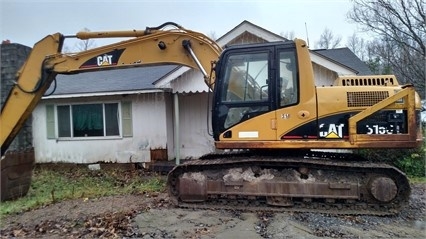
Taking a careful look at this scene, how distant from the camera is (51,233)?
541 cm

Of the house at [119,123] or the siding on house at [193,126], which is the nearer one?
the house at [119,123]

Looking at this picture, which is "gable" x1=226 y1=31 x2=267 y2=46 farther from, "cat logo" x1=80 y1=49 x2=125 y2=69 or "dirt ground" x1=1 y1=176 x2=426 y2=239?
"dirt ground" x1=1 y1=176 x2=426 y2=239

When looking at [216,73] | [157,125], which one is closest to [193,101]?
[157,125]

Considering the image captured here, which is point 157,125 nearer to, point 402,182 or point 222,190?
point 222,190

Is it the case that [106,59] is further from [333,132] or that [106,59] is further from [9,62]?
[9,62]

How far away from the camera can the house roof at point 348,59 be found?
13403 millimetres

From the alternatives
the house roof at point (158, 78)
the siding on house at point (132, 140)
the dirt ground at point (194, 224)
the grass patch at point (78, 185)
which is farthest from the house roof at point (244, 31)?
the dirt ground at point (194, 224)

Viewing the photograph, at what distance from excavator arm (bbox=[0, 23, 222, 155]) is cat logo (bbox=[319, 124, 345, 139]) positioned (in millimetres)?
2710

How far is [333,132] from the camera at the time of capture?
5930mm

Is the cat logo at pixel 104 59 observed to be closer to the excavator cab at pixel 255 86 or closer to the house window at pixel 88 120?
Answer: the excavator cab at pixel 255 86

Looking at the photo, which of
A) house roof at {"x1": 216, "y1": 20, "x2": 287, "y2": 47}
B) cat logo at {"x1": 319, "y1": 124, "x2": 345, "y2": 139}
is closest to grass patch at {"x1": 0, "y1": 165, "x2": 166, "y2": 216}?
cat logo at {"x1": 319, "y1": 124, "x2": 345, "y2": 139}

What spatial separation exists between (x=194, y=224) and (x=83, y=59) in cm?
394

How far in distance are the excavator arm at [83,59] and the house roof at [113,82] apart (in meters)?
3.67

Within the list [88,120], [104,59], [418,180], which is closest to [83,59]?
[104,59]
